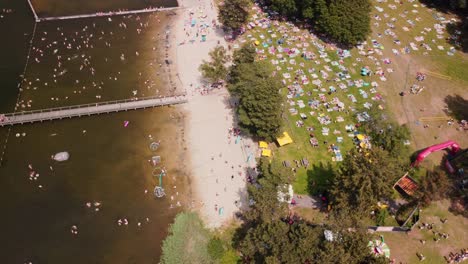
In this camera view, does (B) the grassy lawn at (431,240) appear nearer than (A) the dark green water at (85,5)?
Yes

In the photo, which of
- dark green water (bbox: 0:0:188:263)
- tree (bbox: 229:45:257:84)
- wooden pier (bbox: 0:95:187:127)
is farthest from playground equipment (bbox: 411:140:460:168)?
wooden pier (bbox: 0:95:187:127)

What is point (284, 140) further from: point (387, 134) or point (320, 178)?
point (387, 134)

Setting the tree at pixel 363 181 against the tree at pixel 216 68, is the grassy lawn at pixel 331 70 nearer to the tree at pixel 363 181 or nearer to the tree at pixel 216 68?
the tree at pixel 363 181

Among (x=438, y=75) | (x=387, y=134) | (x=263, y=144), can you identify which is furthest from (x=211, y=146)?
(x=438, y=75)

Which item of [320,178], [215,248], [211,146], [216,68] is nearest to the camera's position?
[215,248]

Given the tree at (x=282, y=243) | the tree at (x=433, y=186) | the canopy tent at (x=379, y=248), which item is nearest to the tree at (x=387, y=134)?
the tree at (x=433, y=186)

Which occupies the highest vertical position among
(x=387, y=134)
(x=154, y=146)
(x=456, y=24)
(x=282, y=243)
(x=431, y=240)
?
(x=456, y=24)
